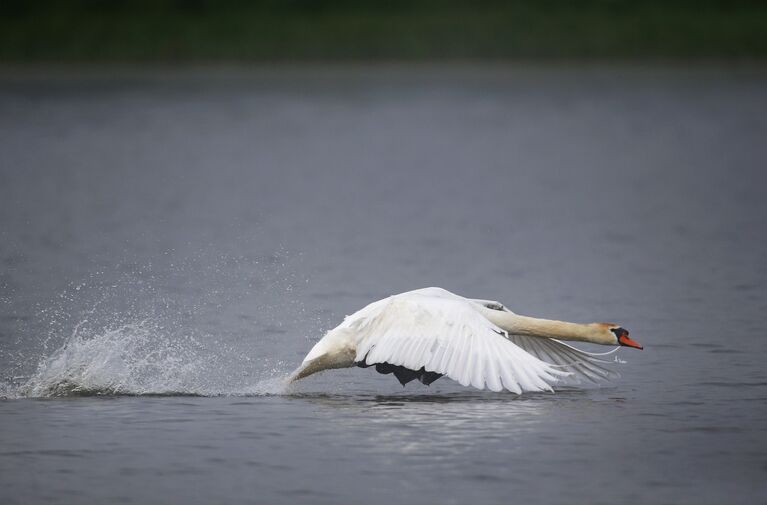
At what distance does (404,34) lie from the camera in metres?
54.8

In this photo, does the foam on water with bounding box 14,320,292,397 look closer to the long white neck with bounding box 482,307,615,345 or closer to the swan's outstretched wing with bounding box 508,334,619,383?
the long white neck with bounding box 482,307,615,345

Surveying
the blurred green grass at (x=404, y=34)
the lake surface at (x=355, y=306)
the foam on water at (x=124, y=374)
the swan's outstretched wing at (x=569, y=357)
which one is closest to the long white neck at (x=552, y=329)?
the swan's outstretched wing at (x=569, y=357)

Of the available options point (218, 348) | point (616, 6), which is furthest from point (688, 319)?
point (616, 6)

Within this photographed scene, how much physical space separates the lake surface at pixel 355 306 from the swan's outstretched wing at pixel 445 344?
11.1 inches

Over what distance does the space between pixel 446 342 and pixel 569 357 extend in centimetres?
157

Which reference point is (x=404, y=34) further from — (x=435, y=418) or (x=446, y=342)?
(x=435, y=418)

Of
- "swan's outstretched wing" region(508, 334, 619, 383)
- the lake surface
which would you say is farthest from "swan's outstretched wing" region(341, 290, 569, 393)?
"swan's outstretched wing" region(508, 334, 619, 383)

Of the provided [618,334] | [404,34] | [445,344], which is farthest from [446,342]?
[404,34]

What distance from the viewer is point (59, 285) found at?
16.9 m

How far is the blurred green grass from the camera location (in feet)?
180

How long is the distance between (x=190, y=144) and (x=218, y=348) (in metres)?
26.7

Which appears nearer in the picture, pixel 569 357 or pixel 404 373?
pixel 404 373

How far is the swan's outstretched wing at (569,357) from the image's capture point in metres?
12.4

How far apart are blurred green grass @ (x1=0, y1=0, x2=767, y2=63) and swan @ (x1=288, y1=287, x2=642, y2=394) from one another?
4267 cm
